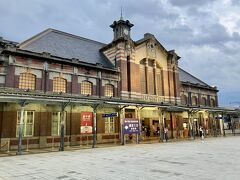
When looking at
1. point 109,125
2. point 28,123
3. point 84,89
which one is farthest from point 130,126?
point 28,123

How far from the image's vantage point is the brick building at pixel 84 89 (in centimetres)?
1736

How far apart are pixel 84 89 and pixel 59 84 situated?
2622mm

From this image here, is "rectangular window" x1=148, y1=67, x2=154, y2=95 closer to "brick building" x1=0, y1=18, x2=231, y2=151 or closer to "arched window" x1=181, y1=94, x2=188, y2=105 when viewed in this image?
"brick building" x1=0, y1=18, x2=231, y2=151

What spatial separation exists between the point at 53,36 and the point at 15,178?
20.4 m

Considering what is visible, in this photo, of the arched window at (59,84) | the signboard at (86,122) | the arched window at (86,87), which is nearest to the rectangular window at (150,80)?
the arched window at (86,87)

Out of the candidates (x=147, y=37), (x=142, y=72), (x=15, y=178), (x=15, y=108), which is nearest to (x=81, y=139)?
(x=15, y=108)

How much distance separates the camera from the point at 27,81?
18.9 m

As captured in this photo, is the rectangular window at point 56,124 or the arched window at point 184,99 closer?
the rectangular window at point 56,124

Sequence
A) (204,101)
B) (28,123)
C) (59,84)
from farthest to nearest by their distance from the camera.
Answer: (204,101) → (59,84) → (28,123)

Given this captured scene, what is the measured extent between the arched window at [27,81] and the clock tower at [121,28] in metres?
14.1

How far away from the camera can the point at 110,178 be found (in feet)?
23.6

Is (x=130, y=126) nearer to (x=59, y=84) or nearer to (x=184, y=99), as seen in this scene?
(x=59, y=84)

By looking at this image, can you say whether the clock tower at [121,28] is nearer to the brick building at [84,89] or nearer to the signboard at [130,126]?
the brick building at [84,89]

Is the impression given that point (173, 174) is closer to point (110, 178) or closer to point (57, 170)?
point (110, 178)
